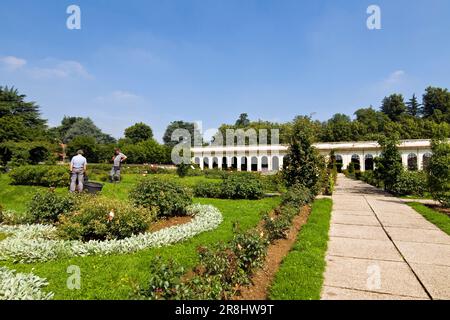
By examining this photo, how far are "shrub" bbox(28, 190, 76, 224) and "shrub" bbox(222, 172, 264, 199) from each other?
6687mm

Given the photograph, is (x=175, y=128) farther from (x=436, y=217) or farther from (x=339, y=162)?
(x=436, y=217)

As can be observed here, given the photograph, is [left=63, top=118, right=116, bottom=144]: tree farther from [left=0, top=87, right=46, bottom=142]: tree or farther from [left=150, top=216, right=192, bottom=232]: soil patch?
[left=150, top=216, right=192, bottom=232]: soil patch

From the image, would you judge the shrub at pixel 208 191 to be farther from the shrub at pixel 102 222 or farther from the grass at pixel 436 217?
Result: the grass at pixel 436 217

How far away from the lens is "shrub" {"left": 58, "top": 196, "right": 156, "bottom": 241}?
6234 mm

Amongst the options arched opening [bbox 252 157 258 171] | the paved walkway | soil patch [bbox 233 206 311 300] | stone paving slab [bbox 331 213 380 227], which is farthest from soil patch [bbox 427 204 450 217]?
arched opening [bbox 252 157 258 171]

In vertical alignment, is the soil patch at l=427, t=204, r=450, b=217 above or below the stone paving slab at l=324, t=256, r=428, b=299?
below

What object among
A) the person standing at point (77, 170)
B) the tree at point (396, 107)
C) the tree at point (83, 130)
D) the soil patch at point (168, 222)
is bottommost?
the soil patch at point (168, 222)

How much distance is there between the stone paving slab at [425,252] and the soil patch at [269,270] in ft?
7.05

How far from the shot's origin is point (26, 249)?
17.4 feet

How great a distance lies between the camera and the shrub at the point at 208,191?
44.4 feet

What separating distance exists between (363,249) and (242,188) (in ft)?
23.6

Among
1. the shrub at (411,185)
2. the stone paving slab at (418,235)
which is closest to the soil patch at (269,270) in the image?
the stone paving slab at (418,235)

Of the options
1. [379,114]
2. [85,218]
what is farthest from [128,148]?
[379,114]
